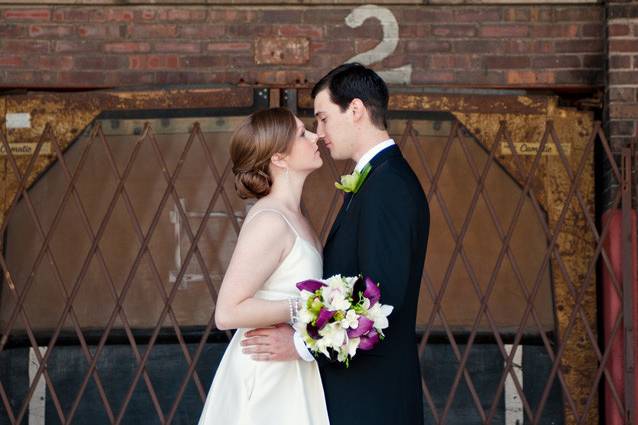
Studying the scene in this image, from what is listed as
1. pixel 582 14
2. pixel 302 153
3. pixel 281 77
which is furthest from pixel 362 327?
pixel 582 14

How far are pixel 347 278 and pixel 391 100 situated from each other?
2.65 meters

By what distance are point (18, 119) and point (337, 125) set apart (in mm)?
2813

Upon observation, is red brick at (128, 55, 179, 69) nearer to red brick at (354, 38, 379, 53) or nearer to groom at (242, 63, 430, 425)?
red brick at (354, 38, 379, 53)

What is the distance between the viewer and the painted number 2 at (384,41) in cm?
607

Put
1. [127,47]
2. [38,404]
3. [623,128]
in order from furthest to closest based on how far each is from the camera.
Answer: [127,47] < [38,404] < [623,128]

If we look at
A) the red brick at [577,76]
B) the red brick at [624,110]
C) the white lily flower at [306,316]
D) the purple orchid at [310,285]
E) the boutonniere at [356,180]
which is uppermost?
the red brick at [577,76]

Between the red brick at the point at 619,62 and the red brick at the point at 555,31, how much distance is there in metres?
0.27

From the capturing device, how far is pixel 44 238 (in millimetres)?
5895

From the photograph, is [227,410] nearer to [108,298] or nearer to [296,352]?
[296,352]

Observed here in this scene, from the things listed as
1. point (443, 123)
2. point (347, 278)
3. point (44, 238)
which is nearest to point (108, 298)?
point (44, 238)

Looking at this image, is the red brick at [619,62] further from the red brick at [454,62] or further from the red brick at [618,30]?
the red brick at [454,62]

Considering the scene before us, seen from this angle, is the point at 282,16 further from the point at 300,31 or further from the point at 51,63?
the point at 51,63

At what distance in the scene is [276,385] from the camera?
3.78 meters

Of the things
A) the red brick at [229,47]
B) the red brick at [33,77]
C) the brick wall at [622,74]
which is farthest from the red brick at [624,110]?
the red brick at [33,77]
